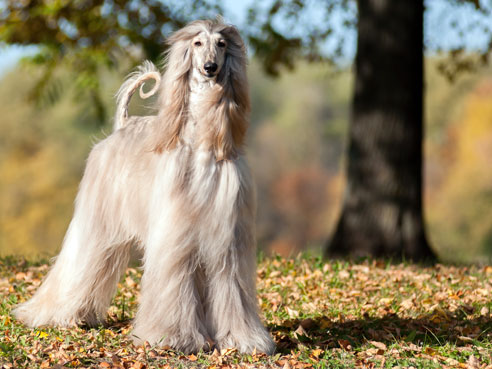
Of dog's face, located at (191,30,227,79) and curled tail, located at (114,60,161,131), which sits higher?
dog's face, located at (191,30,227,79)

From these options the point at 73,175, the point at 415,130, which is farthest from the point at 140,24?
the point at 73,175

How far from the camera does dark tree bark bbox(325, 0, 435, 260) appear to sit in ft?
26.4

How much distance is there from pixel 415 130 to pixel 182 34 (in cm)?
460

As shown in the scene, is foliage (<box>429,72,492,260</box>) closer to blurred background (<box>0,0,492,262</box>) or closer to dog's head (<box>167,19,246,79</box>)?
blurred background (<box>0,0,492,262</box>)

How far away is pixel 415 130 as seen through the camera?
8133 millimetres

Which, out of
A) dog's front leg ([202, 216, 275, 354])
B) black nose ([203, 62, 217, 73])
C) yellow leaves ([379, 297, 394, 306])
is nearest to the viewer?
black nose ([203, 62, 217, 73])

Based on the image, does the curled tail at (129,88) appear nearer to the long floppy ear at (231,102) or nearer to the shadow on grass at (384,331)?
the long floppy ear at (231,102)

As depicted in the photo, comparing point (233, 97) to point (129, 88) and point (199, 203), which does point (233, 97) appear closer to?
point (199, 203)

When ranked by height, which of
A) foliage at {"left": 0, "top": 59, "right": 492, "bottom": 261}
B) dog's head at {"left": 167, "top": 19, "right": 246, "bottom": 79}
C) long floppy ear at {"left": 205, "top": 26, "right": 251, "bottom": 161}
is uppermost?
dog's head at {"left": 167, "top": 19, "right": 246, "bottom": 79}

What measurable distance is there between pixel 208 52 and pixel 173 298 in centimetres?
149

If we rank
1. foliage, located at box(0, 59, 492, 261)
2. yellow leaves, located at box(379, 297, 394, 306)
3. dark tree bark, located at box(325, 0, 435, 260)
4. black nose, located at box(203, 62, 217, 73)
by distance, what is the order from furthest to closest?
1. foliage, located at box(0, 59, 492, 261)
2. dark tree bark, located at box(325, 0, 435, 260)
3. yellow leaves, located at box(379, 297, 394, 306)
4. black nose, located at box(203, 62, 217, 73)

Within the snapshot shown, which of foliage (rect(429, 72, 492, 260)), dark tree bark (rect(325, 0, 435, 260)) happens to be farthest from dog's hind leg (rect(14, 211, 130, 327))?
foliage (rect(429, 72, 492, 260))

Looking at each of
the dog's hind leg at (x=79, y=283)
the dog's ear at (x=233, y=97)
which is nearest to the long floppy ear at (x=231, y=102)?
the dog's ear at (x=233, y=97)

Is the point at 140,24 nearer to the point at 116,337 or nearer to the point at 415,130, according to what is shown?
the point at 415,130
